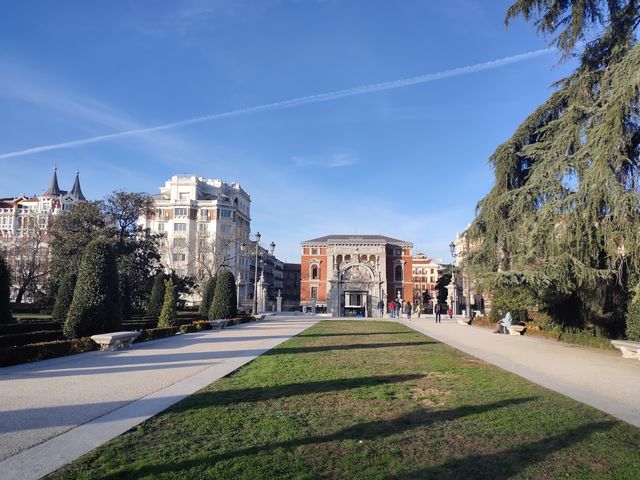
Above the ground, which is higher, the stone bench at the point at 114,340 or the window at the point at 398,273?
the window at the point at 398,273

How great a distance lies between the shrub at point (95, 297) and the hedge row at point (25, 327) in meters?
5.24

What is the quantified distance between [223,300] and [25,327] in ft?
34.2

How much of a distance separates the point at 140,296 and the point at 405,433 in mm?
34306

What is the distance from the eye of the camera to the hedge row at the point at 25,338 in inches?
518

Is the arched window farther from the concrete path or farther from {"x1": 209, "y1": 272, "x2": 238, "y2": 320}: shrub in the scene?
the concrete path

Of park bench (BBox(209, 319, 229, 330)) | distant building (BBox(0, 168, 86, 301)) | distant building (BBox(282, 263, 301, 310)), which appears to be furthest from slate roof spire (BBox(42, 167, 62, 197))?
park bench (BBox(209, 319, 229, 330))

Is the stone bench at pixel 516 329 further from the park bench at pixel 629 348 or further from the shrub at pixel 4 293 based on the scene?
the shrub at pixel 4 293

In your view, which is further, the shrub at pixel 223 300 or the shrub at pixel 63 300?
the shrub at pixel 223 300

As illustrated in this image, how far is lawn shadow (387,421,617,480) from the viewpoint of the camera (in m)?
3.84

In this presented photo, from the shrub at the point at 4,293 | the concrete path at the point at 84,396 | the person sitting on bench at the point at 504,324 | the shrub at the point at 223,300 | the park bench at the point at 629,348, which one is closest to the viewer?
the concrete path at the point at 84,396

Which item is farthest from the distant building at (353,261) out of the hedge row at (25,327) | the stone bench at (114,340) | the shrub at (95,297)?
the stone bench at (114,340)

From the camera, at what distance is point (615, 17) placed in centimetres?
1251

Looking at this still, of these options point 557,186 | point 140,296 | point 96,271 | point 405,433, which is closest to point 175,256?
point 140,296

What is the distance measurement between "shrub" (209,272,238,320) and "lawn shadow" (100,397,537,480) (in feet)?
73.8
